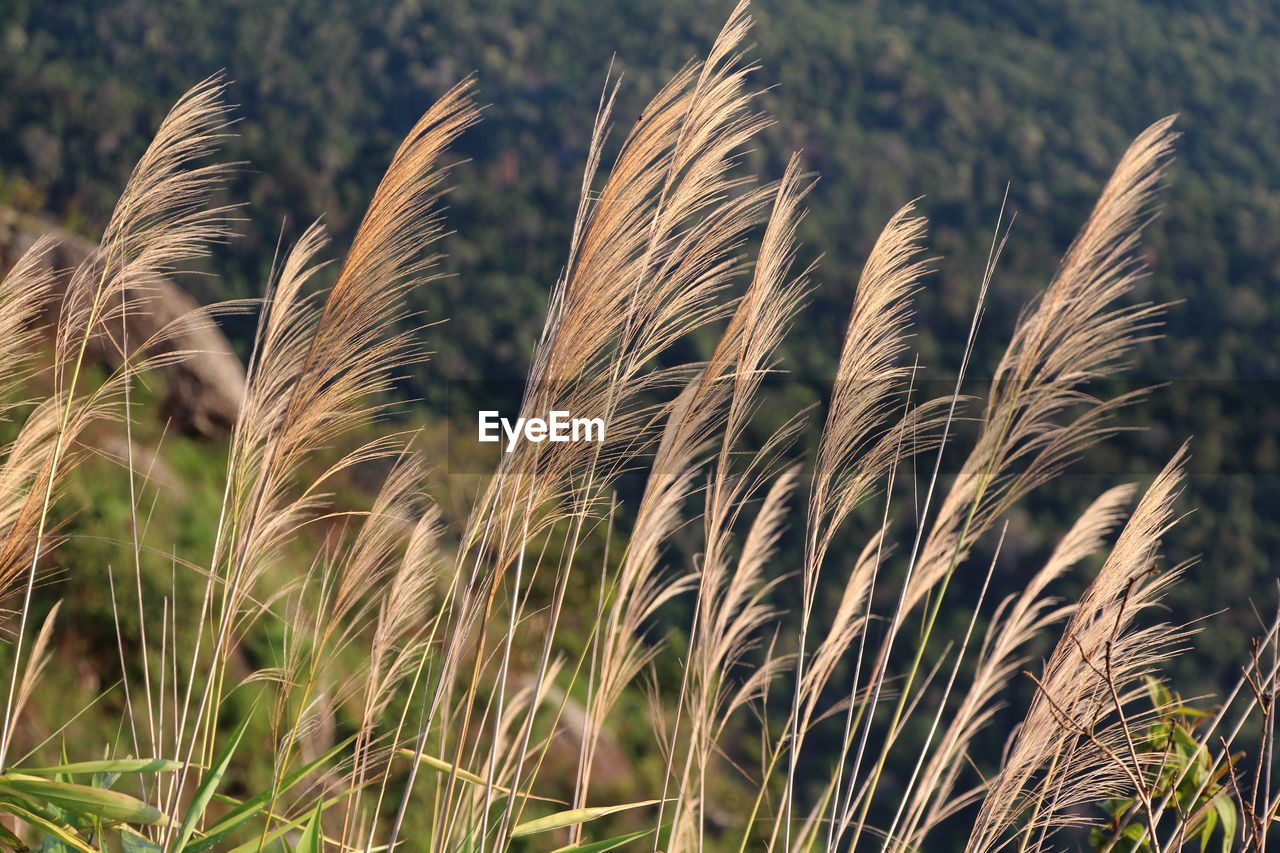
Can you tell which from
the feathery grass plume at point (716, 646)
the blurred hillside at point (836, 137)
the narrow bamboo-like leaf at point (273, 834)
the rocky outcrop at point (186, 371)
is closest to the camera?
the narrow bamboo-like leaf at point (273, 834)

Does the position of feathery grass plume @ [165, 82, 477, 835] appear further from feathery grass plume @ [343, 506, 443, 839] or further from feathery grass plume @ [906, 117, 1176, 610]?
feathery grass plume @ [906, 117, 1176, 610]

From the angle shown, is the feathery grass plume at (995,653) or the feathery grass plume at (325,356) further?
the feathery grass plume at (995,653)

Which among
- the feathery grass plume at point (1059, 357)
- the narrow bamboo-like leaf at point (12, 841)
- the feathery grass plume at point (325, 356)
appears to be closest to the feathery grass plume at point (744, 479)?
the feathery grass plume at point (1059, 357)

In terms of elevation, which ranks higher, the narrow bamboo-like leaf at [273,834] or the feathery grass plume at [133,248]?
the feathery grass plume at [133,248]

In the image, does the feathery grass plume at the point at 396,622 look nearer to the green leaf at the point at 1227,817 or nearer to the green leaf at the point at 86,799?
the green leaf at the point at 86,799

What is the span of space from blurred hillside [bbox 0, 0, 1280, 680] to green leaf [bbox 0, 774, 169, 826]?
853 cm

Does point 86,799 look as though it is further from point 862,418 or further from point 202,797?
point 862,418

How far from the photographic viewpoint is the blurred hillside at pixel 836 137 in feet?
36.0

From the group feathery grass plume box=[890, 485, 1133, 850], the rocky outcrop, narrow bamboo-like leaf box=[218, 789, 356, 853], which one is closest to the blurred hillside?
the rocky outcrop

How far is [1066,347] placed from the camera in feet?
3.39

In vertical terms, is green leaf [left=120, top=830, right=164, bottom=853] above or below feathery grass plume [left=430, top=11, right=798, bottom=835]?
below

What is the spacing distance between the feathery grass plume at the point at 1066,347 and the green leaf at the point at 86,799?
879 mm

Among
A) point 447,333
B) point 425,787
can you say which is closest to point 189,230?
point 425,787

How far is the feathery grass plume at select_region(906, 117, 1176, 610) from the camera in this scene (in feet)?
3.26
